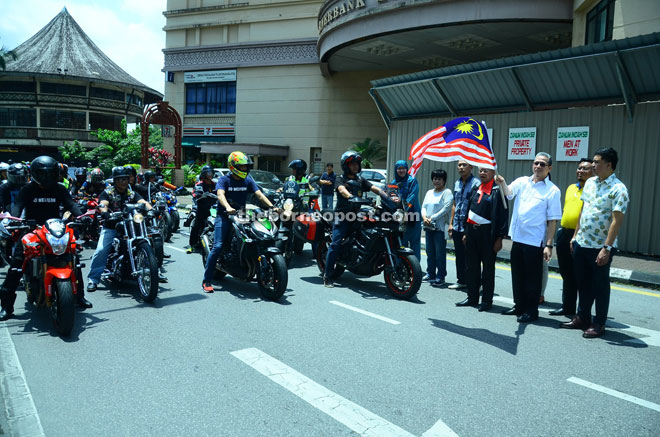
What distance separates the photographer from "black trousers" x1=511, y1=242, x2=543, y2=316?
5.82 metres

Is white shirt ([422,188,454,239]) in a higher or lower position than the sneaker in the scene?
higher

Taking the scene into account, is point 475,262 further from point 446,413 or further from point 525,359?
point 446,413

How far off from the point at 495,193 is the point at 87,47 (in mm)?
61820

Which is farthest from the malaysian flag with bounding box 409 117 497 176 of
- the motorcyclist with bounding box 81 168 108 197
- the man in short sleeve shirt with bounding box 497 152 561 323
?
the motorcyclist with bounding box 81 168 108 197

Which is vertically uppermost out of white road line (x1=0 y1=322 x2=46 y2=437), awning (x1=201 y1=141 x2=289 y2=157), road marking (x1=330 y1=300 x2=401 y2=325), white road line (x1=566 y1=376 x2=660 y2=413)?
awning (x1=201 y1=141 x2=289 y2=157)

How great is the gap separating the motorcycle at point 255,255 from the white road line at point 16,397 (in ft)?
9.59

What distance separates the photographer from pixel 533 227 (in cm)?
577

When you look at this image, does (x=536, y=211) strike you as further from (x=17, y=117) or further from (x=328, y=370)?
(x=17, y=117)

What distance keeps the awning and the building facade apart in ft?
68.1

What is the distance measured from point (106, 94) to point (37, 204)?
54896mm

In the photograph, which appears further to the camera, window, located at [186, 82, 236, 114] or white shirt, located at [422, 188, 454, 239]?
window, located at [186, 82, 236, 114]

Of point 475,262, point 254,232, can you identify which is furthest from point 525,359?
point 254,232

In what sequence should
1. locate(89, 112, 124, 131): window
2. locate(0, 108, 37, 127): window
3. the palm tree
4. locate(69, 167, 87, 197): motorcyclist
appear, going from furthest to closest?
locate(89, 112, 124, 131): window
locate(0, 108, 37, 127): window
the palm tree
locate(69, 167, 87, 197): motorcyclist

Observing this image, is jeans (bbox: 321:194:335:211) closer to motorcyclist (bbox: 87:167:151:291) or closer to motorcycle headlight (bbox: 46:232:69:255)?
motorcyclist (bbox: 87:167:151:291)
